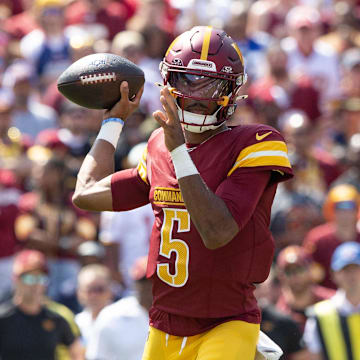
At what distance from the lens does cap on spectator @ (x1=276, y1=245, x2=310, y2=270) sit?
756 centimetres

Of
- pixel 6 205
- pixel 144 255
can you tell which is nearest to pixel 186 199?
pixel 144 255

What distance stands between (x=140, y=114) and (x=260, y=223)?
18.4 feet

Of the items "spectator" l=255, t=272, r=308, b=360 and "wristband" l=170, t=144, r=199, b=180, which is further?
"spectator" l=255, t=272, r=308, b=360

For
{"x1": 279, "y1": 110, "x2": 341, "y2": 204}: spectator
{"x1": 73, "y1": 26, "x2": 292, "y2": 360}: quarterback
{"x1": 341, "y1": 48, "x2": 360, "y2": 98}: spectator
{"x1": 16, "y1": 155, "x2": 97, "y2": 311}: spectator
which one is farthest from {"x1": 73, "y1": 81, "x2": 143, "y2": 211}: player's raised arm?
{"x1": 341, "y1": 48, "x2": 360, "y2": 98}: spectator

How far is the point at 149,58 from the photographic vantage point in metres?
10.9

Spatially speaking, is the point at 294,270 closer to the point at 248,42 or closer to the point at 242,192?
the point at 242,192

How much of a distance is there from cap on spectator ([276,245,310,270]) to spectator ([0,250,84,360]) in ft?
5.73

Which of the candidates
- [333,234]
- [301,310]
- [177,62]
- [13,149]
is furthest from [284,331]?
[13,149]

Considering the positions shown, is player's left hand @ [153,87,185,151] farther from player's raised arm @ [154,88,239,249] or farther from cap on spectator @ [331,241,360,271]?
cap on spectator @ [331,241,360,271]

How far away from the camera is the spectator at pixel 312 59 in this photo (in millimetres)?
10938

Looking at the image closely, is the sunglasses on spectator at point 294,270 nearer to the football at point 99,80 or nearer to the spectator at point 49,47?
the football at point 99,80

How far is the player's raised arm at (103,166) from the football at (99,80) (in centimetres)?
4

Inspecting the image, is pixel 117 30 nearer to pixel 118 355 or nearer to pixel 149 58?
pixel 149 58

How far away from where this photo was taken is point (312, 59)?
11.1 metres
